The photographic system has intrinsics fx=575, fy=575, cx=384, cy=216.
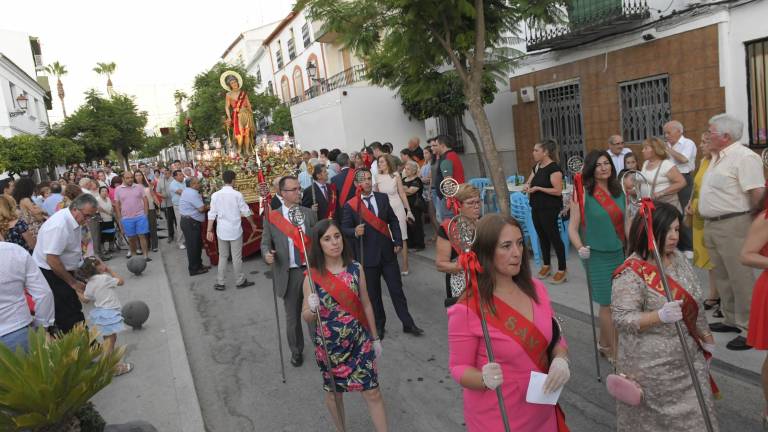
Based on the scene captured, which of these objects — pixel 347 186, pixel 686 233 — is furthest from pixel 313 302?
pixel 686 233

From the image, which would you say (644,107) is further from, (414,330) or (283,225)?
(283,225)

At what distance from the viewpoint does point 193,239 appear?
33.7 feet

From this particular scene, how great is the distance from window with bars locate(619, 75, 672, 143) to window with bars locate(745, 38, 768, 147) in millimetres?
1573

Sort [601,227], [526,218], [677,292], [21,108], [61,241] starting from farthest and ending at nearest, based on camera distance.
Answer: [21,108] < [526,218] < [61,241] < [601,227] < [677,292]

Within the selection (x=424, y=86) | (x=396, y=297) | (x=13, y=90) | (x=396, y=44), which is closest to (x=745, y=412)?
(x=396, y=297)

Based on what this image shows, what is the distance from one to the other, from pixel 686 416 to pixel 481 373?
1.25 m

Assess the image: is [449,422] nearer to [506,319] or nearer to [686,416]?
[686,416]

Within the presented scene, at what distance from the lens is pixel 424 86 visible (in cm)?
1170

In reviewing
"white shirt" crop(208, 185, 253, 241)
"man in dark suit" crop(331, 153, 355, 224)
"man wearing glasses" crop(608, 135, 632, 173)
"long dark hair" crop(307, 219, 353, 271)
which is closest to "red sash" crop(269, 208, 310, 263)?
"long dark hair" crop(307, 219, 353, 271)

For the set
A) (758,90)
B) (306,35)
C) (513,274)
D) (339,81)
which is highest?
(306,35)

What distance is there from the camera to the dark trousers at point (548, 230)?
23.3 feet

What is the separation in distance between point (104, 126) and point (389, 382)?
36109mm

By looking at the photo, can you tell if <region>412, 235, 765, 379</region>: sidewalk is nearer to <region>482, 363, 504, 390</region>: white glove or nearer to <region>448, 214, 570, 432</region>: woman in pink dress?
<region>448, 214, 570, 432</region>: woman in pink dress

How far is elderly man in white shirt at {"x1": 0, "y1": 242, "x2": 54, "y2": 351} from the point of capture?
4012 millimetres
